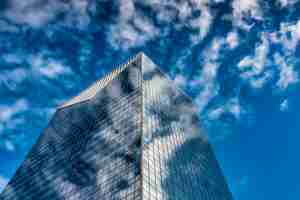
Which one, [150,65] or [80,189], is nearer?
[80,189]

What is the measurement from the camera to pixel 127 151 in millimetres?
61875

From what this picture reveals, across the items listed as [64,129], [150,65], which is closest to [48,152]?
[64,129]

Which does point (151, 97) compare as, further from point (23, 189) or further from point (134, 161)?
point (23, 189)

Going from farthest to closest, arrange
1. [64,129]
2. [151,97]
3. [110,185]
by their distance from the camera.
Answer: [64,129] → [151,97] → [110,185]

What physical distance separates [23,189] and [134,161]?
47991 mm

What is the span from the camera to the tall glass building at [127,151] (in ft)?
187

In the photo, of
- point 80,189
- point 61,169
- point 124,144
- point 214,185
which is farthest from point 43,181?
point 214,185

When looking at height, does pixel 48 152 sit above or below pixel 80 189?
above

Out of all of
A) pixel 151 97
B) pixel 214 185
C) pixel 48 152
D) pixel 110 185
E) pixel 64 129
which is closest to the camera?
pixel 110 185

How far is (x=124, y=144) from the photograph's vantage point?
6525 cm

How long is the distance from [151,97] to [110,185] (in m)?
35.3

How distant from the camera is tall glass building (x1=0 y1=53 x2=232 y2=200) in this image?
187 ft

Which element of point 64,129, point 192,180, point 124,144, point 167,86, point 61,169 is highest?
point 167,86

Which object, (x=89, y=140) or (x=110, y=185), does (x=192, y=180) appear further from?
(x=89, y=140)
